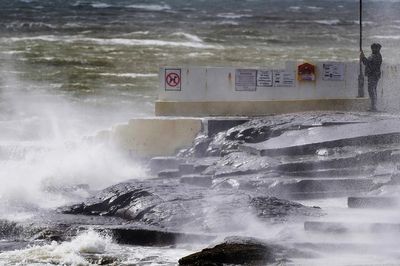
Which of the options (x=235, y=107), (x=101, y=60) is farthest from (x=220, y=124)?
(x=101, y=60)

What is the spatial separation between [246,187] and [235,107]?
5.11m

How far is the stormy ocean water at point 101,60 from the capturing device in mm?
18984

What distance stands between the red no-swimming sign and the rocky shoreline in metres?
1.84

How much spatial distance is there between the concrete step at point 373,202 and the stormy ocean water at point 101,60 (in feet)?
9.42

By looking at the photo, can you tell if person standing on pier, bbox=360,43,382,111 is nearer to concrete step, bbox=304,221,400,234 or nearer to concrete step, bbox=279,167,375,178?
concrete step, bbox=279,167,375,178

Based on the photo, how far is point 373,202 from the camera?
15.3 m

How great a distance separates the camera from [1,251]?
1453 cm

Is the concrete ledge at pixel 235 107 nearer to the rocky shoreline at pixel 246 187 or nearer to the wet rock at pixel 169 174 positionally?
the rocky shoreline at pixel 246 187

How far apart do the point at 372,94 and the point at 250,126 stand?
3314mm

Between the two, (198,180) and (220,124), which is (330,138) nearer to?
(198,180)

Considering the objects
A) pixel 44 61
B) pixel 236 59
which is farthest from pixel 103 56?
pixel 236 59

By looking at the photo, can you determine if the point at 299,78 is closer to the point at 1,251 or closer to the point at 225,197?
the point at 225,197

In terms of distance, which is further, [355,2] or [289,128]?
[355,2]

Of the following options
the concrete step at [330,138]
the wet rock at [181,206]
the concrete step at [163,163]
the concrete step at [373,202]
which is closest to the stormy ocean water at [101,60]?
the concrete step at [163,163]
